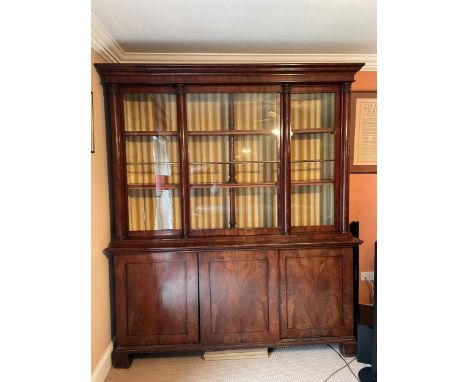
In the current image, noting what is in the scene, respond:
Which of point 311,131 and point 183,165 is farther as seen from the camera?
point 311,131

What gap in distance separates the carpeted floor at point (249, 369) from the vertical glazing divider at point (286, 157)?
96 centimetres

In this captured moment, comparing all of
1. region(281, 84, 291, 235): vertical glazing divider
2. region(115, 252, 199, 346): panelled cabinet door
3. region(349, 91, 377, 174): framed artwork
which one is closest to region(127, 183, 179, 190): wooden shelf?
region(115, 252, 199, 346): panelled cabinet door

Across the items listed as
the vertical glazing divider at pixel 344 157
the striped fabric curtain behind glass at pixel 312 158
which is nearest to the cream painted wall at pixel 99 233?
the striped fabric curtain behind glass at pixel 312 158

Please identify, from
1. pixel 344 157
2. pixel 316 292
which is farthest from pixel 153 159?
pixel 316 292

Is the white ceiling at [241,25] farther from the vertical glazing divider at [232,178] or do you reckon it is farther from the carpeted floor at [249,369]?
the carpeted floor at [249,369]

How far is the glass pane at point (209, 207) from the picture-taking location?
2412mm

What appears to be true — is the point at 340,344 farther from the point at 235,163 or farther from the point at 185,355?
the point at 235,163

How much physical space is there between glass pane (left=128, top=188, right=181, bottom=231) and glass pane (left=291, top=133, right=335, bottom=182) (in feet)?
3.09

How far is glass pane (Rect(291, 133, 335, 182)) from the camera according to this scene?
2.42m

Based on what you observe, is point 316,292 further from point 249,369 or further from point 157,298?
point 157,298

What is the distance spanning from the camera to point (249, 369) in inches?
87.4

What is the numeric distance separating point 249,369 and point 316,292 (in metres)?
0.73
